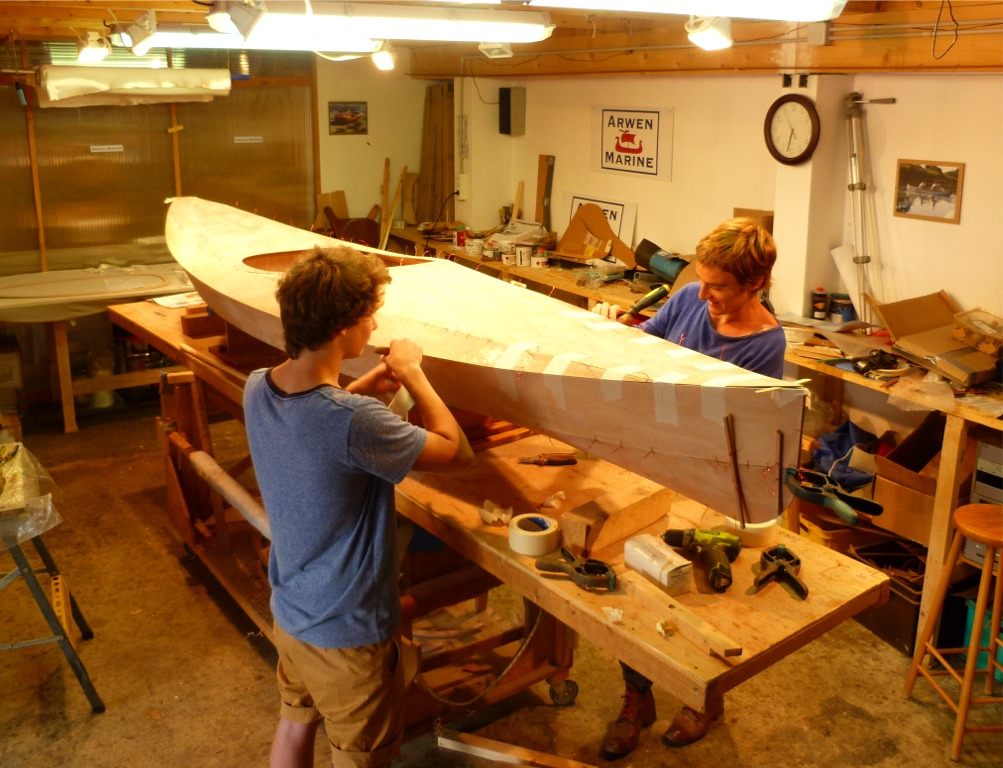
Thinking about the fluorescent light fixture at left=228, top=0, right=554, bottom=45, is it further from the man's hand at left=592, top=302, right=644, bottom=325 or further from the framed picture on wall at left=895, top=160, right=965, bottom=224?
the framed picture on wall at left=895, top=160, right=965, bottom=224

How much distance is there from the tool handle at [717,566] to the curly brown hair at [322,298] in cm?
98

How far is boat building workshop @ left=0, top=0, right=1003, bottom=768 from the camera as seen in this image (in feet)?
6.90

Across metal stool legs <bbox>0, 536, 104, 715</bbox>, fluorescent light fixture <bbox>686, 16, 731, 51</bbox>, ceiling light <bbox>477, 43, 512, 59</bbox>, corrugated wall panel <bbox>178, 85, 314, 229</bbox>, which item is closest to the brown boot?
metal stool legs <bbox>0, 536, 104, 715</bbox>

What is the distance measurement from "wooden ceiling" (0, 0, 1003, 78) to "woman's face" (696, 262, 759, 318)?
1137mm

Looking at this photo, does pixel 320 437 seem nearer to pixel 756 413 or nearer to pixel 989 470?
pixel 756 413

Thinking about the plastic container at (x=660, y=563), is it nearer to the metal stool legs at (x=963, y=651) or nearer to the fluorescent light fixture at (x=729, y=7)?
the fluorescent light fixture at (x=729, y=7)

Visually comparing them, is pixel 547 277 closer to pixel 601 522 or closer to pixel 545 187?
pixel 545 187

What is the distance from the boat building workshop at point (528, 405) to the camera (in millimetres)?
2104

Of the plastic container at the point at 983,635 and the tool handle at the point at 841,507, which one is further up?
the tool handle at the point at 841,507

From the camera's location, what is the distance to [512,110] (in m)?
6.68

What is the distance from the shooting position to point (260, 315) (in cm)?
317

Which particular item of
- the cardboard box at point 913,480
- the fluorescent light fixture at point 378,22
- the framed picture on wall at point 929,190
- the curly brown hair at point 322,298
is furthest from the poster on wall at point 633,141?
the curly brown hair at point 322,298

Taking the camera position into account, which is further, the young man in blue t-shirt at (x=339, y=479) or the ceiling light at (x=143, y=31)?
the ceiling light at (x=143, y=31)

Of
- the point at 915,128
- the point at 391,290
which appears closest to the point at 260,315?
the point at 391,290
